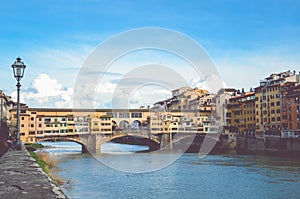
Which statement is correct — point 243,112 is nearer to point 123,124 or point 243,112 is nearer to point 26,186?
point 123,124

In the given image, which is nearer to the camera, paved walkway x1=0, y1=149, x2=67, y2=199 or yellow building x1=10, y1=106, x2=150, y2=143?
paved walkway x1=0, y1=149, x2=67, y2=199

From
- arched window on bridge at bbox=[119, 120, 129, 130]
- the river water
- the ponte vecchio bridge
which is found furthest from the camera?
arched window on bridge at bbox=[119, 120, 129, 130]

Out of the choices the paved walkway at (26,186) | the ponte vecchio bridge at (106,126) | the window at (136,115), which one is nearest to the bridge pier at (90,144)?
the ponte vecchio bridge at (106,126)

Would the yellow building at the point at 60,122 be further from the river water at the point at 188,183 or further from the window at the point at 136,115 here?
the river water at the point at 188,183

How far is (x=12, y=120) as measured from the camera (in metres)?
48.8

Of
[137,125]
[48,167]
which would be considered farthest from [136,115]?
[48,167]

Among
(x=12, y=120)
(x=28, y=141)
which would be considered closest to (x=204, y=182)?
(x=28, y=141)

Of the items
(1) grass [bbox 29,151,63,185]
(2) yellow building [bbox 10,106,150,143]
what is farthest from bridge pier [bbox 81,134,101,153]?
(1) grass [bbox 29,151,63,185]

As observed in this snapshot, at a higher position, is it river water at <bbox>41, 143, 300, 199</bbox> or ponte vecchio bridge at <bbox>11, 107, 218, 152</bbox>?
ponte vecchio bridge at <bbox>11, 107, 218, 152</bbox>

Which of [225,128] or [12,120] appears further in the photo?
[225,128]

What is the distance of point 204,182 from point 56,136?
102ft

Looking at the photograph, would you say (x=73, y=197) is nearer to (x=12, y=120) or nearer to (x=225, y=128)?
(x=12, y=120)

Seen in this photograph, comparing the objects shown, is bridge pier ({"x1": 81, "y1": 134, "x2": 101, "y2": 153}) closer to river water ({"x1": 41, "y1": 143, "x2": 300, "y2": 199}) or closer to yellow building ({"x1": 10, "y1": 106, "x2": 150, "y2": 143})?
yellow building ({"x1": 10, "y1": 106, "x2": 150, "y2": 143})

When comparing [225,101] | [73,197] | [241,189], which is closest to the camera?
[73,197]
